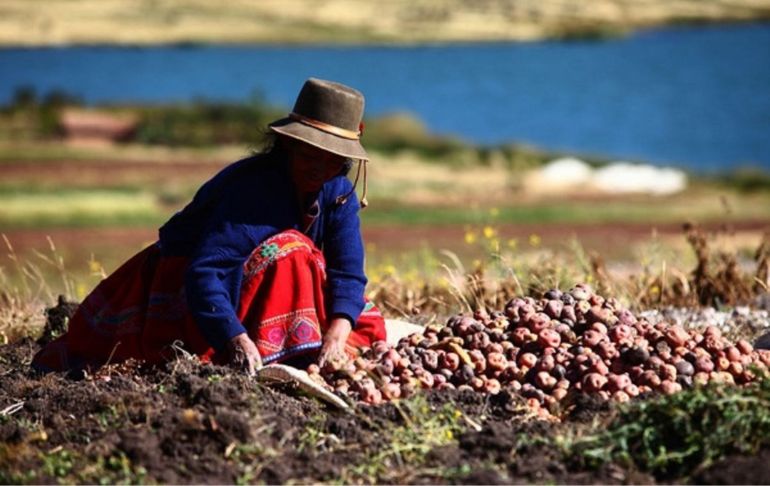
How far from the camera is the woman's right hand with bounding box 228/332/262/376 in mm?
5293

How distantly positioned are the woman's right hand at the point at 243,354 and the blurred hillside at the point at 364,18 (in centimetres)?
6624

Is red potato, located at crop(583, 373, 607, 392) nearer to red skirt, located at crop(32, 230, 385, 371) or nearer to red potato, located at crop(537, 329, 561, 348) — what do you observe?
red potato, located at crop(537, 329, 561, 348)

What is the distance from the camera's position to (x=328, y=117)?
542cm

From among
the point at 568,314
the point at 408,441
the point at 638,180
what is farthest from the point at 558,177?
the point at 408,441

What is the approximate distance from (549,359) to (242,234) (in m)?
1.25

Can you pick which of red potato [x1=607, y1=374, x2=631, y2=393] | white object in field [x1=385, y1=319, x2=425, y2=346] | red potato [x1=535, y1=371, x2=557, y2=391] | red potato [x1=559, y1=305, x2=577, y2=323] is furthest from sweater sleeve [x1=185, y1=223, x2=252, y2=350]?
red potato [x1=607, y1=374, x2=631, y2=393]

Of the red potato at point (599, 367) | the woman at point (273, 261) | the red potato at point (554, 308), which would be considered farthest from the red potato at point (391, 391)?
the red potato at point (554, 308)

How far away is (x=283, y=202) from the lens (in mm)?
5547

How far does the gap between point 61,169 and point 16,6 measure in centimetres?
4615

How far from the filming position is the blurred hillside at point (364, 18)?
7344cm

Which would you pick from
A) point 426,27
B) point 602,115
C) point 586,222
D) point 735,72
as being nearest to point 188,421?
point 586,222

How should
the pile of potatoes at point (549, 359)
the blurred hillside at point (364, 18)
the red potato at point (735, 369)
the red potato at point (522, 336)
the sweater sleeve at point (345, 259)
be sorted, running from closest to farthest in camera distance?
the pile of potatoes at point (549, 359) < the red potato at point (735, 369) < the red potato at point (522, 336) < the sweater sleeve at point (345, 259) < the blurred hillside at point (364, 18)

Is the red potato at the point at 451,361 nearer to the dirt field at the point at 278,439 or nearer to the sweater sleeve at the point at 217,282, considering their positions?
the dirt field at the point at 278,439

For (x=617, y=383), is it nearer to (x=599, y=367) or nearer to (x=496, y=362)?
(x=599, y=367)
